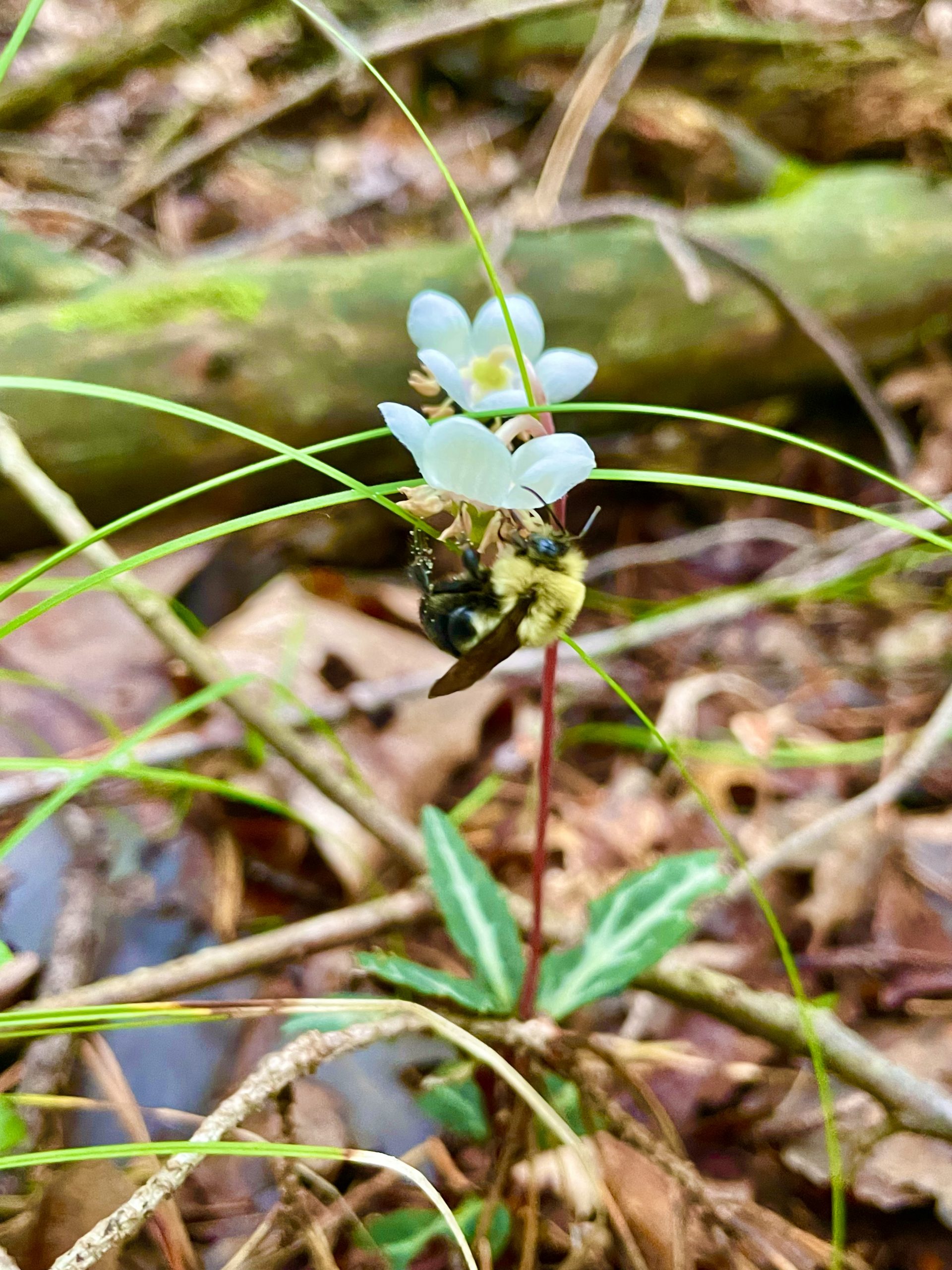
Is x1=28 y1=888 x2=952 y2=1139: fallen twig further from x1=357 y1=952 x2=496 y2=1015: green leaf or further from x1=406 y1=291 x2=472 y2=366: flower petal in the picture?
x1=406 y1=291 x2=472 y2=366: flower petal

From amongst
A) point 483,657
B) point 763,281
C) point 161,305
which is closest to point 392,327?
point 161,305

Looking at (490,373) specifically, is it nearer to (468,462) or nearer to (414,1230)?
(468,462)

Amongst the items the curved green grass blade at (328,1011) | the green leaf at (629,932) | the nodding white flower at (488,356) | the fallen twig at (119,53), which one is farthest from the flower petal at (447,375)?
the fallen twig at (119,53)

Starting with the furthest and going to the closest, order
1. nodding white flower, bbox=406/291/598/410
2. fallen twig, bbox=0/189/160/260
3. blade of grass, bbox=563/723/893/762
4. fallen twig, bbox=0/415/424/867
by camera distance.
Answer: fallen twig, bbox=0/189/160/260 < blade of grass, bbox=563/723/893/762 < fallen twig, bbox=0/415/424/867 < nodding white flower, bbox=406/291/598/410

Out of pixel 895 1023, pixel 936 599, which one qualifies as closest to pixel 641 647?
pixel 936 599

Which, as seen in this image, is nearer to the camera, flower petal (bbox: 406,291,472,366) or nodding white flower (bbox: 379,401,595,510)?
nodding white flower (bbox: 379,401,595,510)

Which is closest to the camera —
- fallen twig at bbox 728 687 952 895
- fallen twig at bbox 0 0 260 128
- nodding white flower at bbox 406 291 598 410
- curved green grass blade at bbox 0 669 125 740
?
nodding white flower at bbox 406 291 598 410

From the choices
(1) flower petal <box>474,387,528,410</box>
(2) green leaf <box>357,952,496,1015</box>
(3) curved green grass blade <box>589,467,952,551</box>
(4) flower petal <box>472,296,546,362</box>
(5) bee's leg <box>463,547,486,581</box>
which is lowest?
(2) green leaf <box>357,952,496,1015</box>

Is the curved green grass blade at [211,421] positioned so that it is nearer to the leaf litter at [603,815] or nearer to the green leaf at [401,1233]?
the leaf litter at [603,815]

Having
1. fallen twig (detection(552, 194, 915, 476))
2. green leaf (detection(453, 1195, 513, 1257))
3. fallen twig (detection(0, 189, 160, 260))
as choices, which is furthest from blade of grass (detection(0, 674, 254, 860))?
fallen twig (detection(0, 189, 160, 260))
